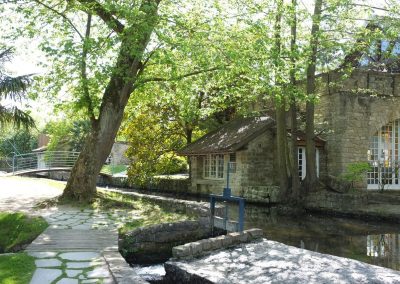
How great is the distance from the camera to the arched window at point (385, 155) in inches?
806

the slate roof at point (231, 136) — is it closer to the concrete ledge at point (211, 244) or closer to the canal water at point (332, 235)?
the canal water at point (332, 235)

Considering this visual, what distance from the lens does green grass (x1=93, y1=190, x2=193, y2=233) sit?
9.58m

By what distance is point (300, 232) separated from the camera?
13.0m

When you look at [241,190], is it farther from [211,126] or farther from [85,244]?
[85,244]

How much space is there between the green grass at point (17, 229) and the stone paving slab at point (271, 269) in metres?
2.79

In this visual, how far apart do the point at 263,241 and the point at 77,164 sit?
6219 mm

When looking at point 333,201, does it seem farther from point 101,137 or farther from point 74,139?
point 74,139

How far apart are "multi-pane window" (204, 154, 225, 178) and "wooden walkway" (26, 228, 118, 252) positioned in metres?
14.6

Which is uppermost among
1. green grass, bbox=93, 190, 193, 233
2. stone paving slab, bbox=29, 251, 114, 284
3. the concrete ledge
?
green grass, bbox=93, 190, 193, 233

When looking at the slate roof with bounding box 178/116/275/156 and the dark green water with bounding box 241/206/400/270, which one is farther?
the slate roof with bounding box 178/116/275/156

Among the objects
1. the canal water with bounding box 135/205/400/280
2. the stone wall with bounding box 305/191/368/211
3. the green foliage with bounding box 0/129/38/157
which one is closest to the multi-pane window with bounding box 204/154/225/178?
the canal water with bounding box 135/205/400/280

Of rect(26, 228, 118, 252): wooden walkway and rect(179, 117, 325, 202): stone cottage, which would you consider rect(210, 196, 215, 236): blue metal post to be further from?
rect(179, 117, 325, 202): stone cottage

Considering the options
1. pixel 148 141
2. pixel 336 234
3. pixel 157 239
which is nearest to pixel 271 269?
pixel 157 239

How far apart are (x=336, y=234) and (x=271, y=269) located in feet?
20.1
